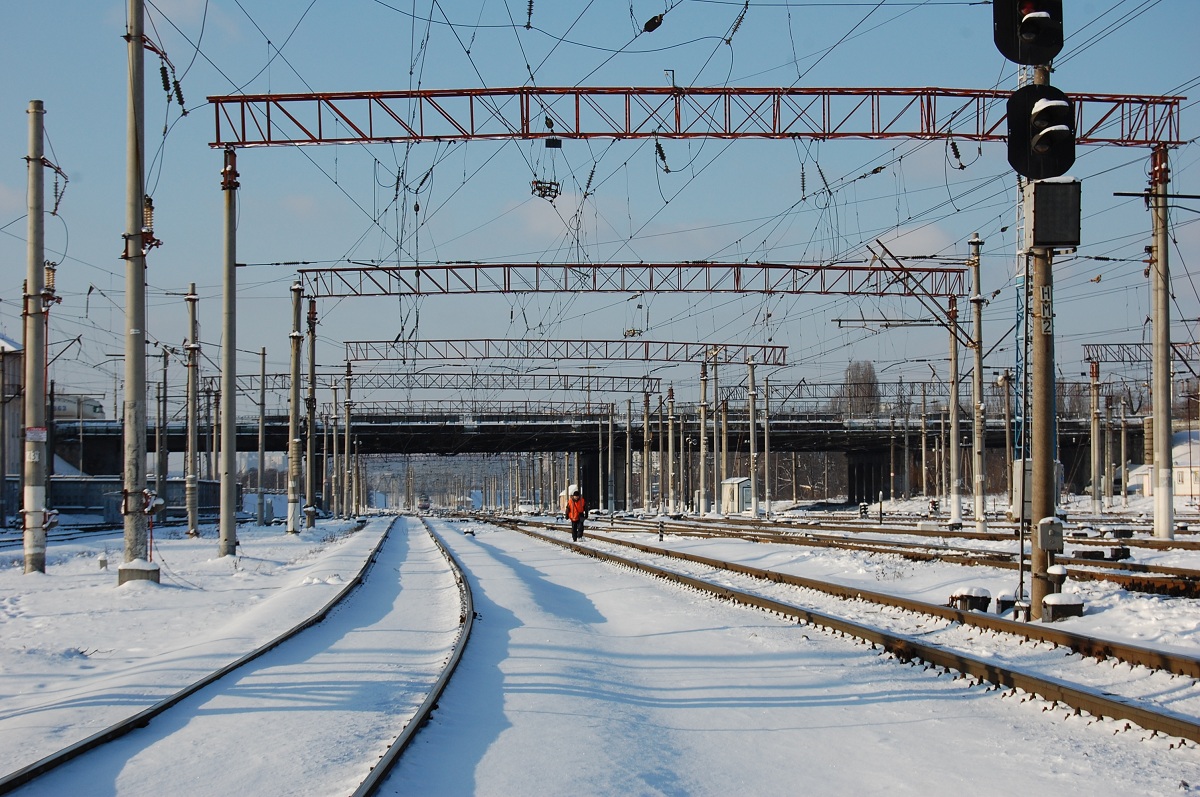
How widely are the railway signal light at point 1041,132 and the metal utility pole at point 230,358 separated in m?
16.7

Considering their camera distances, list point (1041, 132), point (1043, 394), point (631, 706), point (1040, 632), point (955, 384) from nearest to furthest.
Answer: point (631, 706) → point (1040, 632) → point (1041, 132) → point (1043, 394) → point (955, 384)

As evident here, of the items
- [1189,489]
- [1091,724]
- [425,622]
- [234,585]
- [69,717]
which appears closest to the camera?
[1091,724]

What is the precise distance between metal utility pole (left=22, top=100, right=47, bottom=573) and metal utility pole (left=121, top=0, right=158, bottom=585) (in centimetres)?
328

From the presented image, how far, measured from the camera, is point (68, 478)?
5534cm

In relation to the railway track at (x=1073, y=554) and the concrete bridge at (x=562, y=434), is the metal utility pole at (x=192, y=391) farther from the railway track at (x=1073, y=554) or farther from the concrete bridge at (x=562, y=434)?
the concrete bridge at (x=562, y=434)

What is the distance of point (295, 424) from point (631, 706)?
30.9 m

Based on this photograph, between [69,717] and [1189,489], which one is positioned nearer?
[69,717]

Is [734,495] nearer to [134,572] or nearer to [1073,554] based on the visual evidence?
[1073,554]

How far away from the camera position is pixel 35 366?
A: 21766 millimetres

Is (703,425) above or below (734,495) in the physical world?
above

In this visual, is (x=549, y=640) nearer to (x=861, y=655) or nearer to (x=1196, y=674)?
(x=861, y=655)

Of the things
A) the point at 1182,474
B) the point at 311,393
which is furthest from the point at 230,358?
the point at 1182,474

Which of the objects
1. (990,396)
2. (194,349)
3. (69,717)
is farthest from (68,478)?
(990,396)

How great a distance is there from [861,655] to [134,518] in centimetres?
1226
